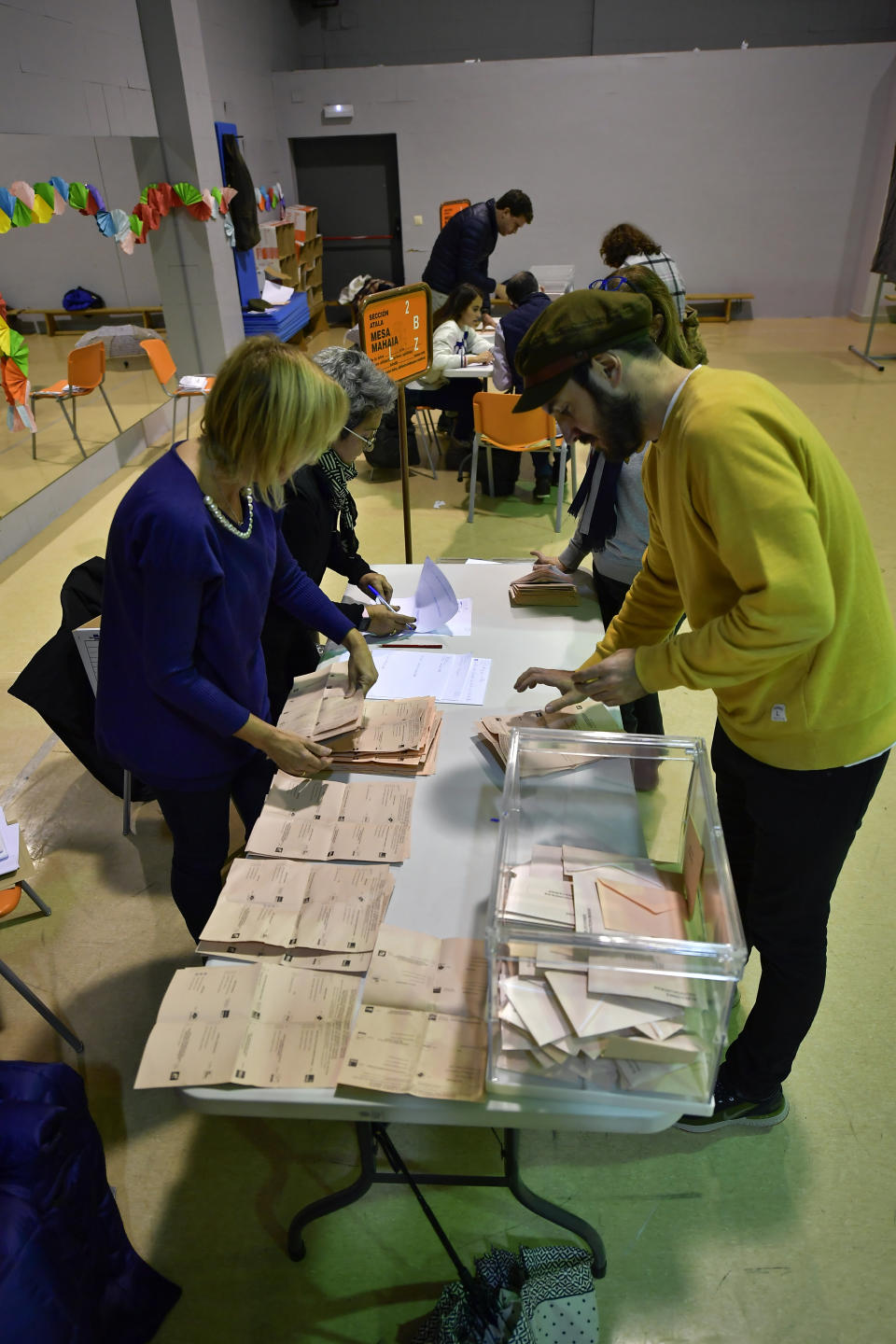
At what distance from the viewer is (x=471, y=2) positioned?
10.1 m

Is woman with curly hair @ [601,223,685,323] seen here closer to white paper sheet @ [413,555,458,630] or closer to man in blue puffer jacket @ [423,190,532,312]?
white paper sheet @ [413,555,458,630]

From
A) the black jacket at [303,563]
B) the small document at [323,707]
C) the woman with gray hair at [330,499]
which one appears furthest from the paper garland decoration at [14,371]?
the small document at [323,707]

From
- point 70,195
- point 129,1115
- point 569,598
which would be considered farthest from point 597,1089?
point 70,195

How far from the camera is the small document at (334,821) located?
5.22 ft

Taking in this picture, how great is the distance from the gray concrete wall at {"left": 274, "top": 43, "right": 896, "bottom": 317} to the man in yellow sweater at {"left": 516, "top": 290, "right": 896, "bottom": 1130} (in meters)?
10.3

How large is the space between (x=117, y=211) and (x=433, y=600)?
4.88m

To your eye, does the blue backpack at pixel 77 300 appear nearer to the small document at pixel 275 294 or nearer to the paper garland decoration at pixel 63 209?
the small document at pixel 275 294

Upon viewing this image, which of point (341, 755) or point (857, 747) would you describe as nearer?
point (857, 747)

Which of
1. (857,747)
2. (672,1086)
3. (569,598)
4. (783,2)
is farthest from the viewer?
(783,2)

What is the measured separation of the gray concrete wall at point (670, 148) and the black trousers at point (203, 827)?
1015 centimetres

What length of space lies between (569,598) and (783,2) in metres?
11.1

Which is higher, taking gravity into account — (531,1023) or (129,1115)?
(531,1023)

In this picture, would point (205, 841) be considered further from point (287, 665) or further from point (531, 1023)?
point (531, 1023)

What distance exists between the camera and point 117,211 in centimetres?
568
